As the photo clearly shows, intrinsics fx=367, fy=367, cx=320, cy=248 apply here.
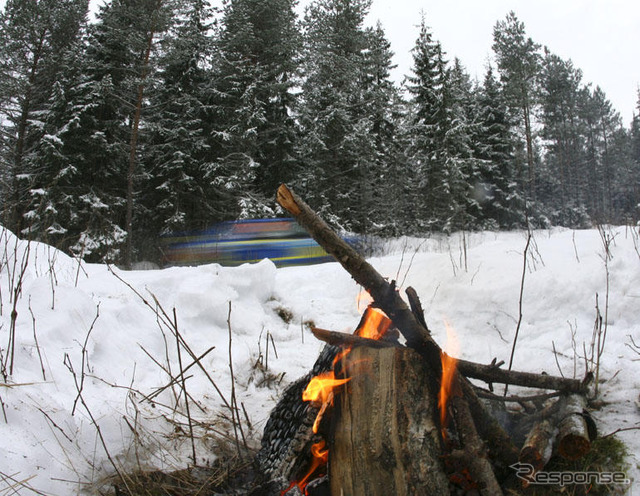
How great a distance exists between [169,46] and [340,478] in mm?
17211

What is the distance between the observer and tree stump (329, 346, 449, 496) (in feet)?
5.42

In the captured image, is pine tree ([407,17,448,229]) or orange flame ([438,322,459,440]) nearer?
orange flame ([438,322,459,440])

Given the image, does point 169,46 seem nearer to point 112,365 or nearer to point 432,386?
point 112,365

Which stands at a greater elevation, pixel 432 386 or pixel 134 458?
pixel 432 386

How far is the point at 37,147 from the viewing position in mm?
15258

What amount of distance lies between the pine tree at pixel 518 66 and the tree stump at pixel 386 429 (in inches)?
1001

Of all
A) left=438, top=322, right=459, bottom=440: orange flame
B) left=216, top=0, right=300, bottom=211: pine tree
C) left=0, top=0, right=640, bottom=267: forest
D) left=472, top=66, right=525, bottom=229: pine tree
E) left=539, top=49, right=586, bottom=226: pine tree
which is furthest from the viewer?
left=539, top=49, right=586, bottom=226: pine tree

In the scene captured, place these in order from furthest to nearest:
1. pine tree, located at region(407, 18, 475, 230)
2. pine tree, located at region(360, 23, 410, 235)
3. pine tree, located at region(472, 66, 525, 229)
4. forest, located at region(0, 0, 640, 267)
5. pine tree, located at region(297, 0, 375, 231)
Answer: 1. pine tree, located at region(472, 66, 525, 229)
2. pine tree, located at region(407, 18, 475, 230)
3. pine tree, located at region(360, 23, 410, 235)
4. pine tree, located at region(297, 0, 375, 231)
5. forest, located at region(0, 0, 640, 267)

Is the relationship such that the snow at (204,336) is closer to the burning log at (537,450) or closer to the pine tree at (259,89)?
the burning log at (537,450)

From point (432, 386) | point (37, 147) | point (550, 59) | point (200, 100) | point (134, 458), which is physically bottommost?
point (134, 458)

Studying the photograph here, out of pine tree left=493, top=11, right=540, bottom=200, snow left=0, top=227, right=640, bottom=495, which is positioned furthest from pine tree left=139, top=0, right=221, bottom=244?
pine tree left=493, top=11, right=540, bottom=200

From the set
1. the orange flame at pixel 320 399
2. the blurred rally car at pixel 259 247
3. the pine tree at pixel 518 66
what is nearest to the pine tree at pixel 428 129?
the pine tree at pixel 518 66

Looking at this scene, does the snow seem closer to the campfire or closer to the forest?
the campfire

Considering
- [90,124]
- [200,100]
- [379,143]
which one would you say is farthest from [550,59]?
[90,124]
